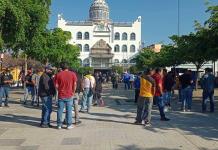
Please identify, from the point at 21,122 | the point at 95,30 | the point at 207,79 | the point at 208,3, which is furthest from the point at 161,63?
the point at 95,30

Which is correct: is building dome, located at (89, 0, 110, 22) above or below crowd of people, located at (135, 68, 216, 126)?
above

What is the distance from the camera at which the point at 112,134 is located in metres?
12.7

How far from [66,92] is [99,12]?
147m

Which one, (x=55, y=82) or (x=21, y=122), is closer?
(x=55, y=82)

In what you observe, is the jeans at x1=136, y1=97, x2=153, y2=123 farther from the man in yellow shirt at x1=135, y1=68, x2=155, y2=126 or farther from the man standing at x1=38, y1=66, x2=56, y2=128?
the man standing at x1=38, y1=66, x2=56, y2=128

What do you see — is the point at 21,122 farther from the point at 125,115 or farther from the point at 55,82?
the point at 125,115

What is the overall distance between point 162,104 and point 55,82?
12.9ft

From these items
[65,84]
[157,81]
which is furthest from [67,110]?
[157,81]

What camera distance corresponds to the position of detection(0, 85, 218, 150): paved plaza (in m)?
11.0

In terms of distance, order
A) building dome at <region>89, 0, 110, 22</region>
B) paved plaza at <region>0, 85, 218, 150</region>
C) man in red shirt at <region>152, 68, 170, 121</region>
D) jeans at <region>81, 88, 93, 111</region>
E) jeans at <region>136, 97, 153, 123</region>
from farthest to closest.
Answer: building dome at <region>89, 0, 110, 22</region> → jeans at <region>81, 88, 93, 111</region> → man in red shirt at <region>152, 68, 170, 121</region> → jeans at <region>136, 97, 153, 123</region> → paved plaza at <region>0, 85, 218, 150</region>

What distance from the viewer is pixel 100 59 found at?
141 meters

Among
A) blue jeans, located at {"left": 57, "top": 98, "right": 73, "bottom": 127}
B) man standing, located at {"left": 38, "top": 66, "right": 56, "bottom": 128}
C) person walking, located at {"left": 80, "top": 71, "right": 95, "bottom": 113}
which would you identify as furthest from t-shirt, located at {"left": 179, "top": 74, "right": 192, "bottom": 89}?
blue jeans, located at {"left": 57, "top": 98, "right": 73, "bottom": 127}

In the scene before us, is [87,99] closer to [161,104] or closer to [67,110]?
[161,104]

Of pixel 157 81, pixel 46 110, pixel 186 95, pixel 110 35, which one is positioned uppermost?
pixel 110 35
